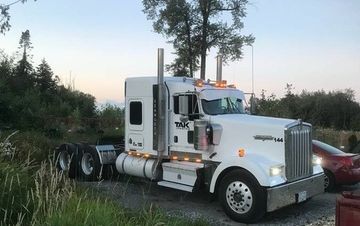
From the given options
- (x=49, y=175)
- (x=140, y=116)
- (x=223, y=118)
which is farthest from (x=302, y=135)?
(x=49, y=175)

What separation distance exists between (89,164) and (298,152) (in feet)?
21.1

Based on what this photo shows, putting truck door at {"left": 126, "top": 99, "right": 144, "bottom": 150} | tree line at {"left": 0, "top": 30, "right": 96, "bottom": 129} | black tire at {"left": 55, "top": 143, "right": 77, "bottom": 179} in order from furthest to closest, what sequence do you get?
1. tree line at {"left": 0, "top": 30, "right": 96, "bottom": 129}
2. black tire at {"left": 55, "top": 143, "right": 77, "bottom": 179}
3. truck door at {"left": 126, "top": 99, "right": 144, "bottom": 150}

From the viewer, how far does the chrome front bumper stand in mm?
9766

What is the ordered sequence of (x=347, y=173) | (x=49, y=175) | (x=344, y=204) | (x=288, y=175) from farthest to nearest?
(x=347, y=173) → (x=288, y=175) → (x=49, y=175) → (x=344, y=204)

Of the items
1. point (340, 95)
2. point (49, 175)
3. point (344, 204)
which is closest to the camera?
point (344, 204)

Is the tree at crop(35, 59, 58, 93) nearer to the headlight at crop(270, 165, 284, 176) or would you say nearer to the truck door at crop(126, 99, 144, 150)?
the truck door at crop(126, 99, 144, 150)

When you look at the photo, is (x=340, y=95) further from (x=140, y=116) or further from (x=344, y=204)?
(x=344, y=204)

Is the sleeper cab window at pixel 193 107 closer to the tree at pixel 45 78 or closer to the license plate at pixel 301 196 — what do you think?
the license plate at pixel 301 196

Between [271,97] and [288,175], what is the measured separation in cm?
1824

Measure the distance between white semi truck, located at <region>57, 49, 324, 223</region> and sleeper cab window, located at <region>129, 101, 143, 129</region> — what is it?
2 cm

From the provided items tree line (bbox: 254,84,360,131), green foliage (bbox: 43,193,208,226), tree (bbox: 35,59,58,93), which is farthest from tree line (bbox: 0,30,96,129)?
tree line (bbox: 254,84,360,131)

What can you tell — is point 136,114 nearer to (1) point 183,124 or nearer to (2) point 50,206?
(1) point 183,124

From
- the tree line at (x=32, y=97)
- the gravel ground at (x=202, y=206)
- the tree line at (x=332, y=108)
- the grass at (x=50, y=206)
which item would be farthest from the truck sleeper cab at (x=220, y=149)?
the tree line at (x=332, y=108)

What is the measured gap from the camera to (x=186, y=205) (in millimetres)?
11508
